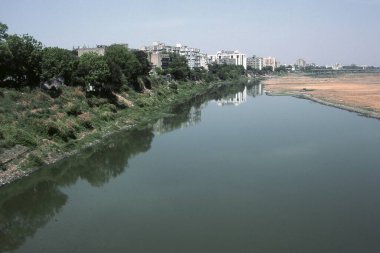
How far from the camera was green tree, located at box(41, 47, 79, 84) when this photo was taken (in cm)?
3750

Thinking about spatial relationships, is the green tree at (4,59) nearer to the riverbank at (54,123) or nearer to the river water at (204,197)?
the riverbank at (54,123)

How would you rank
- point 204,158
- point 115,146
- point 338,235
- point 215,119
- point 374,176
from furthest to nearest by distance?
point 215,119 → point 115,146 → point 204,158 → point 374,176 → point 338,235

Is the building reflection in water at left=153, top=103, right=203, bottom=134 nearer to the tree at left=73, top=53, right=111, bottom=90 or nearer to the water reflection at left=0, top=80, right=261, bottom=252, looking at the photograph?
the water reflection at left=0, top=80, right=261, bottom=252

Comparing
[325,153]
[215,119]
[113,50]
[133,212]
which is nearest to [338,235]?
[133,212]

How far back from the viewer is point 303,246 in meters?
14.4

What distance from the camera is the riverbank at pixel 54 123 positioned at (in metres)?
24.0

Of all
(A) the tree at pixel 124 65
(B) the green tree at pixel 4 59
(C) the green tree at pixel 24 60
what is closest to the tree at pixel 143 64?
(A) the tree at pixel 124 65

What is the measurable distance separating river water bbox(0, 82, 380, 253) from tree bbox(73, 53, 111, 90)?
9913 mm

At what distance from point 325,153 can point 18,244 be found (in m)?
21.2

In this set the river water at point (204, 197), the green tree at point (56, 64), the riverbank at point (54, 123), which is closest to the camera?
the river water at point (204, 197)

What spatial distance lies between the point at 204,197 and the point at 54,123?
1441 centimetres

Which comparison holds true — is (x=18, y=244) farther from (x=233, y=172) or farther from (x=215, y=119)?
(x=215, y=119)

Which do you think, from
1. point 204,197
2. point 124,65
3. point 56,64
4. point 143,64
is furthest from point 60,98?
point 143,64

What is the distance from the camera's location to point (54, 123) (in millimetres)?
28766
